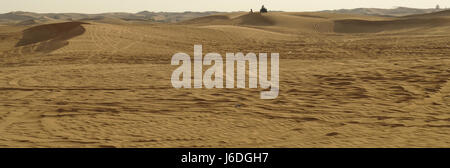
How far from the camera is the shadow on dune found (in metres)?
17.7

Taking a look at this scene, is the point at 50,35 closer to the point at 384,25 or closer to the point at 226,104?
the point at 226,104

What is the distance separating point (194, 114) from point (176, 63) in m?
6.48

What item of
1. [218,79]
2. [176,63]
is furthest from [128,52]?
[218,79]

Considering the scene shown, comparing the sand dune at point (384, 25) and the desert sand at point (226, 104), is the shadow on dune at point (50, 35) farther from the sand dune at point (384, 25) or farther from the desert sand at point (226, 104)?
the sand dune at point (384, 25)

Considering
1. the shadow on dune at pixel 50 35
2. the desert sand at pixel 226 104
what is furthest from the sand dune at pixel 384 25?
the shadow on dune at pixel 50 35

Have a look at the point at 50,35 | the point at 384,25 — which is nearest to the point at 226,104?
the point at 50,35

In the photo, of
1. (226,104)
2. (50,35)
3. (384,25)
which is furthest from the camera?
(384,25)

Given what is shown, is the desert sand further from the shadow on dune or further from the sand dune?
the sand dune

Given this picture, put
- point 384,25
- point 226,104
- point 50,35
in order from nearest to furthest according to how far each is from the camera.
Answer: point 226,104 < point 50,35 < point 384,25

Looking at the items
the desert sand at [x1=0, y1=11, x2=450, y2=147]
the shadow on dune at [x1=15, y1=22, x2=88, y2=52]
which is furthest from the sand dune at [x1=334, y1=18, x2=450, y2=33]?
the shadow on dune at [x1=15, y1=22, x2=88, y2=52]

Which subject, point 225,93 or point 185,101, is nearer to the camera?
point 185,101

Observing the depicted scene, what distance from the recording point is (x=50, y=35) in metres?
20.5

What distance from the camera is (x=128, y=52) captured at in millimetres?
15984

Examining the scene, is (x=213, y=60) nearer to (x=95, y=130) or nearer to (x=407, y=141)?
(x=95, y=130)
